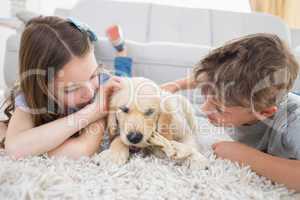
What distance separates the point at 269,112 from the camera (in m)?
0.85

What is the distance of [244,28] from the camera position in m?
2.14

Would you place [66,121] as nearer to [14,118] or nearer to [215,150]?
[14,118]

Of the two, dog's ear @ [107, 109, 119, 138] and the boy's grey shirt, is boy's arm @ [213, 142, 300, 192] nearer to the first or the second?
the boy's grey shirt

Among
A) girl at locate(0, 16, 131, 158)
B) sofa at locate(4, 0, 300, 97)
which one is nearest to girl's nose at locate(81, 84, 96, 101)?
girl at locate(0, 16, 131, 158)

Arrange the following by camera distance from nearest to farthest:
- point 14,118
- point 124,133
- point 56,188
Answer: point 56,188 < point 124,133 < point 14,118

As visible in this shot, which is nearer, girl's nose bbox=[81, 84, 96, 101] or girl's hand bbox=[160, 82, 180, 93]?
girl's nose bbox=[81, 84, 96, 101]

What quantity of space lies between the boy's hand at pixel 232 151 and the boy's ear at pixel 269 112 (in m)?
0.10

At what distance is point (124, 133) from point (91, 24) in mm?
1408

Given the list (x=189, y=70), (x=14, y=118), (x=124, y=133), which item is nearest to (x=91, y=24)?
(x=189, y=70)

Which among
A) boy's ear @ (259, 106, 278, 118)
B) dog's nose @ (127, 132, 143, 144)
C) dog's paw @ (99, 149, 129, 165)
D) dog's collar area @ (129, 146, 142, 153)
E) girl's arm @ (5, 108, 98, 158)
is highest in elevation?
boy's ear @ (259, 106, 278, 118)

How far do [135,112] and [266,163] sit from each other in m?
0.32

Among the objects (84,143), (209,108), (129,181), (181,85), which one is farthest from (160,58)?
(129,181)

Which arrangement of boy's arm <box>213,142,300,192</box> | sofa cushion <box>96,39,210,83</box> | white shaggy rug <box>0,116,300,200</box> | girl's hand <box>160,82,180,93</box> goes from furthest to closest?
sofa cushion <box>96,39,210,83</box> → girl's hand <box>160,82,180,93</box> → boy's arm <box>213,142,300,192</box> → white shaggy rug <box>0,116,300,200</box>

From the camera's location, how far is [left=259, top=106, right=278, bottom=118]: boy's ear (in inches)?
33.2
